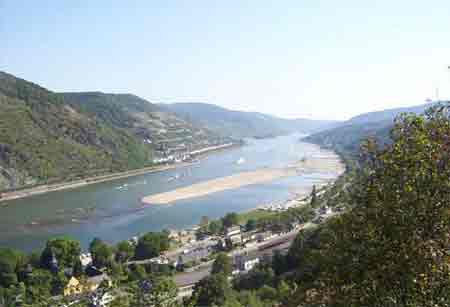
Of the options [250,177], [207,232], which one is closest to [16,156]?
[250,177]

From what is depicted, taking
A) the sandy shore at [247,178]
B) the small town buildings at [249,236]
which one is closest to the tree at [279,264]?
the small town buildings at [249,236]

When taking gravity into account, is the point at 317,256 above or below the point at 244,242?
above

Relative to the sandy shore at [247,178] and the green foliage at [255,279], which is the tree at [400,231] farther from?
the sandy shore at [247,178]

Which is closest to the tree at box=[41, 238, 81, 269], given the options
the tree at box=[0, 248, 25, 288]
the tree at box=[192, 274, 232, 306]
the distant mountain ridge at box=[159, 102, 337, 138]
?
the tree at box=[0, 248, 25, 288]

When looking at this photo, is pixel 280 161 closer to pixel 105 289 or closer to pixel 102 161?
pixel 102 161

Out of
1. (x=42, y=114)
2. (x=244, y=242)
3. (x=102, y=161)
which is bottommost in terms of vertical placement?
(x=244, y=242)

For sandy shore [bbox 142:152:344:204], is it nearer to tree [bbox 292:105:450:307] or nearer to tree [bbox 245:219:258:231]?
tree [bbox 245:219:258:231]
